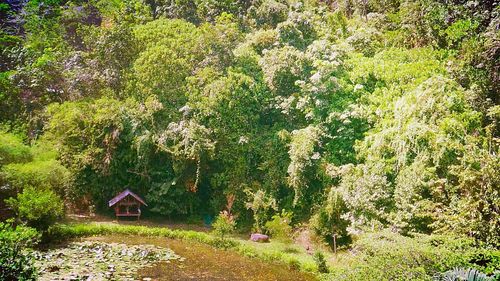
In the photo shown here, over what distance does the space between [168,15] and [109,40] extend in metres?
5.95

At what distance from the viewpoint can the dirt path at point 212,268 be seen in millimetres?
11562

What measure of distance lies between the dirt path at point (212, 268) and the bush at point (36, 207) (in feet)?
6.23

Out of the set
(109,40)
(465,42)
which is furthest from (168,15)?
(465,42)

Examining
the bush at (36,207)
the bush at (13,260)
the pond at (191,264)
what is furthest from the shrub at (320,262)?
the bush at (36,207)

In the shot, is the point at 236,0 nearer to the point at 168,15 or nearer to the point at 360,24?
the point at 168,15

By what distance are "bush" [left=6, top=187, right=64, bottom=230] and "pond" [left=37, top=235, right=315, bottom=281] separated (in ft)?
4.52

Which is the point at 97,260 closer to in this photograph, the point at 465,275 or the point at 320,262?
the point at 320,262

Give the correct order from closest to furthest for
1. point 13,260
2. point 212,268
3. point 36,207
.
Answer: point 13,260, point 212,268, point 36,207

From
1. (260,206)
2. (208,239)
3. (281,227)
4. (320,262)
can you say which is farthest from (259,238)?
(320,262)

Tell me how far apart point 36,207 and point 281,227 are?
839 cm

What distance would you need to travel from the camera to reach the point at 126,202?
17016 millimetres

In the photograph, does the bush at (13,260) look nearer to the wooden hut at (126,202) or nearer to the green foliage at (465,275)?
the wooden hut at (126,202)

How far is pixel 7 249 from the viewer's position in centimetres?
870

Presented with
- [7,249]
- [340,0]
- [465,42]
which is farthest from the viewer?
[340,0]
